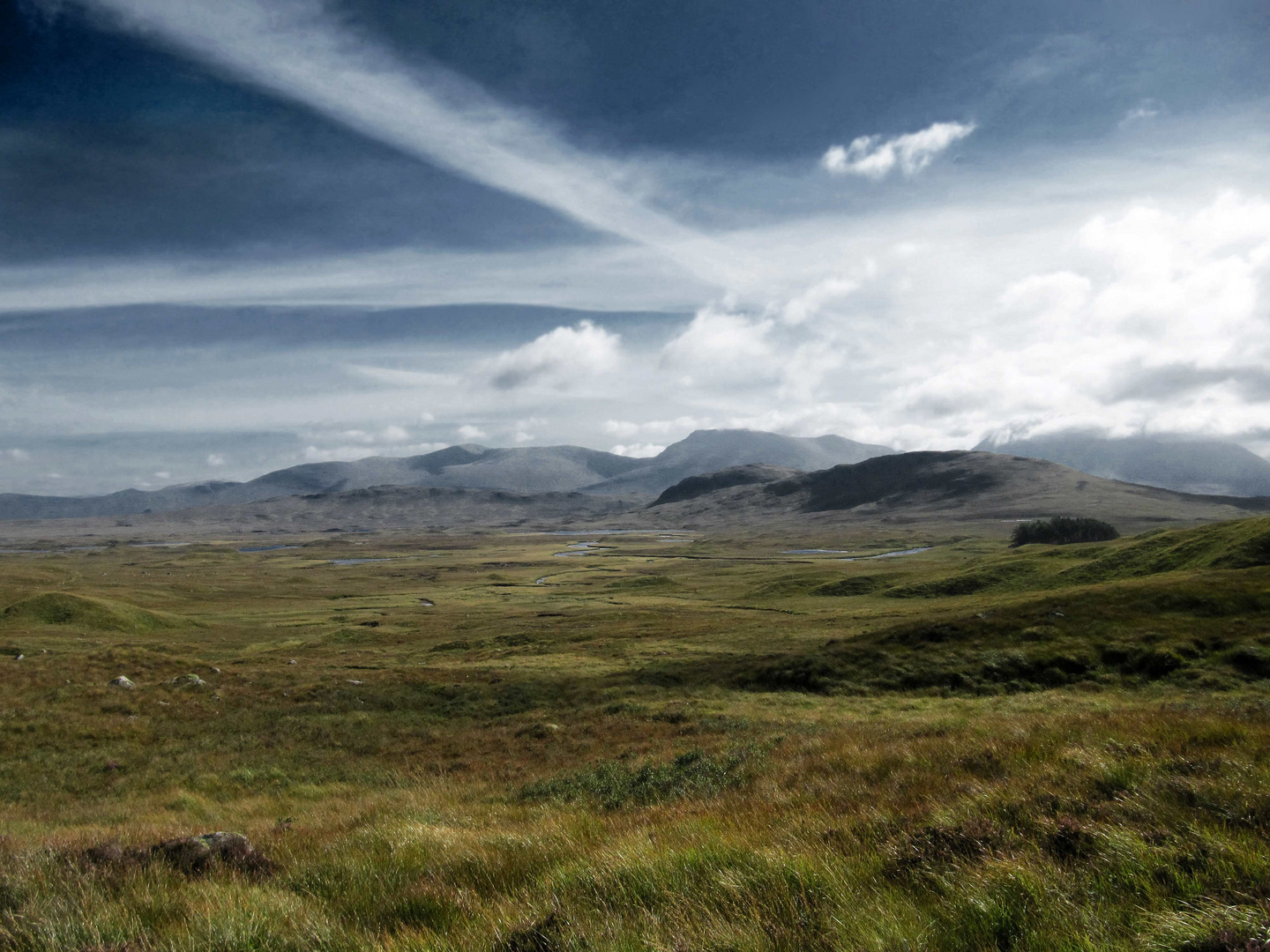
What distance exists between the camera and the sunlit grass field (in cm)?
469

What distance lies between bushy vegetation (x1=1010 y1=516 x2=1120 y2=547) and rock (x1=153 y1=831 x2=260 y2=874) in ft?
479

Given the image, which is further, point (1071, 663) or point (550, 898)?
point (1071, 663)

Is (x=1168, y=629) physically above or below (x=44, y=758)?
above

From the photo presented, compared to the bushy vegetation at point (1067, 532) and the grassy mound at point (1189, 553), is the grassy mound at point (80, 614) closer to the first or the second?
the grassy mound at point (1189, 553)

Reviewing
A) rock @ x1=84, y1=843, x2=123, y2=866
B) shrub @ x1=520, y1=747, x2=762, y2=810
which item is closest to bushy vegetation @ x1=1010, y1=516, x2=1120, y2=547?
shrub @ x1=520, y1=747, x2=762, y2=810

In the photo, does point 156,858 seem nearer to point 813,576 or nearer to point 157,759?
point 157,759

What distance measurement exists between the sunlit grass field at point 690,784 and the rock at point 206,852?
0.85ft

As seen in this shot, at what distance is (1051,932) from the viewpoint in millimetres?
3982

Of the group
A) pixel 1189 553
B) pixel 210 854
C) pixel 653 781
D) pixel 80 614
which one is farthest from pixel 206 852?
pixel 80 614

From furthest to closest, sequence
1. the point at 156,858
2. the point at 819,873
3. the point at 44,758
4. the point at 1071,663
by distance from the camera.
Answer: the point at 1071,663 < the point at 44,758 < the point at 156,858 < the point at 819,873

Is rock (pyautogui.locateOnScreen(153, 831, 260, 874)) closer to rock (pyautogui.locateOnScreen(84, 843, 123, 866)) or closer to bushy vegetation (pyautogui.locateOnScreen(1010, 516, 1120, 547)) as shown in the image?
rock (pyautogui.locateOnScreen(84, 843, 123, 866))

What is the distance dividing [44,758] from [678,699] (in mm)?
24800

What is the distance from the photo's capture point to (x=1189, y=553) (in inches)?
1951

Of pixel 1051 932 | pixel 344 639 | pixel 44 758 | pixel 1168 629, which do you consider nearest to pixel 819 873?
pixel 1051 932
